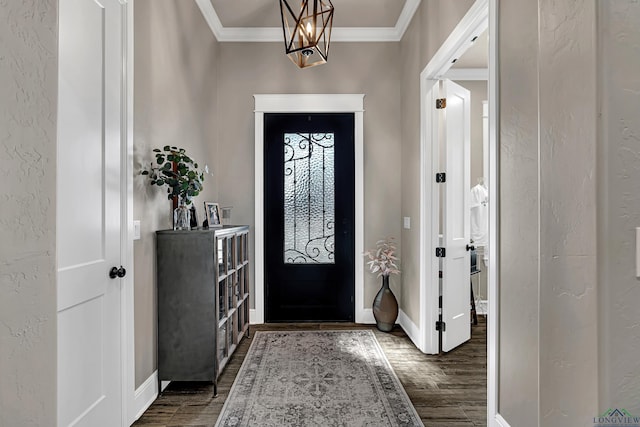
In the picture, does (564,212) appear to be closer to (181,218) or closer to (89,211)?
(89,211)

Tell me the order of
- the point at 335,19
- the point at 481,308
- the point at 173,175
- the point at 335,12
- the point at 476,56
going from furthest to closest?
the point at 481,308
the point at 476,56
the point at 335,19
the point at 335,12
the point at 173,175

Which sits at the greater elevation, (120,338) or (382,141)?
(382,141)

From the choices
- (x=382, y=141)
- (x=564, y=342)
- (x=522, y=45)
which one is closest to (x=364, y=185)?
(x=382, y=141)

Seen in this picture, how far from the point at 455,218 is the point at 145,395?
105 inches

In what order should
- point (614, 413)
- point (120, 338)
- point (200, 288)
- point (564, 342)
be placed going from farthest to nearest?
1. point (200, 288)
2. point (120, 338)
3. point (564, 342)
4. point (614, 413)

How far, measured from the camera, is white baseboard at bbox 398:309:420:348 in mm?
3559

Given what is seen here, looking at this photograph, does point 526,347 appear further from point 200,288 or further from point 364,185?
point 364,185

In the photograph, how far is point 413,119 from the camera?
3781 mm

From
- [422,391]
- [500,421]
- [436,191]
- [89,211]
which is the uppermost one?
[436,191]

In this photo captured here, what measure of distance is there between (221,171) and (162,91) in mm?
1667

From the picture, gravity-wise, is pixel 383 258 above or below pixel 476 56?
below

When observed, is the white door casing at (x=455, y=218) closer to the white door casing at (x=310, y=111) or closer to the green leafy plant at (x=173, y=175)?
the white door casing at (x=310, y=111)

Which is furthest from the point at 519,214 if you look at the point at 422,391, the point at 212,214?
the point at 212,214

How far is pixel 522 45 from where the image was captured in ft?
5.84
